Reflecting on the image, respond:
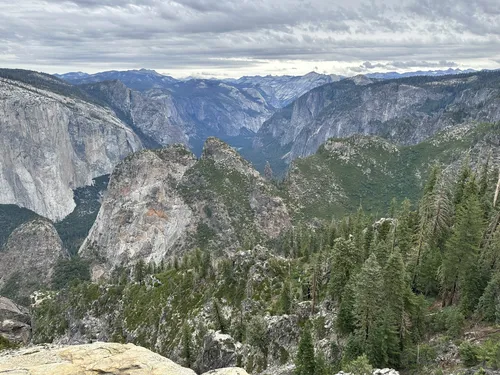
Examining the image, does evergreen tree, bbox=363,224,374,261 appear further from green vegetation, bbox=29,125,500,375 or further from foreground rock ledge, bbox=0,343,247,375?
foreground rock ledge, bbox=0,343,247,375

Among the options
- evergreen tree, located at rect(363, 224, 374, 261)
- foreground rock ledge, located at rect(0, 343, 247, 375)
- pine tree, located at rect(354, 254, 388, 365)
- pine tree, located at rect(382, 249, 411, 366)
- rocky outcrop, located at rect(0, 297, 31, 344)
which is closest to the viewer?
foreground rock ledge, located at rect(0, 343, 247, 375)

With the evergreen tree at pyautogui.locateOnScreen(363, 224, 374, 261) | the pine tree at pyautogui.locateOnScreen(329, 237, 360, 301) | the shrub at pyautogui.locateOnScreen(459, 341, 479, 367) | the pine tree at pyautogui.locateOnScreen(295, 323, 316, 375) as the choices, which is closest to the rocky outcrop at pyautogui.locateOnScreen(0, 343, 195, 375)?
the shrub at pyautogui.locateOnScreen(459, 341, 479, 367)

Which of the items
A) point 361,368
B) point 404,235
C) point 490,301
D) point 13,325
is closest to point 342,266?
point 404,235

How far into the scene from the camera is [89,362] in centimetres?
3316

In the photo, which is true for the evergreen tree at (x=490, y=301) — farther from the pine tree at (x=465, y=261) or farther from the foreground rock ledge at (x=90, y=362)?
the foreground rock ledge at (x=90, y=362)

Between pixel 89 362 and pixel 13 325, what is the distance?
100m

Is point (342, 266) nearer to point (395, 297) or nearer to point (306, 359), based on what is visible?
point (395, 297)

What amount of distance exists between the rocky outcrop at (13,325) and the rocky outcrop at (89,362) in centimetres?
7794

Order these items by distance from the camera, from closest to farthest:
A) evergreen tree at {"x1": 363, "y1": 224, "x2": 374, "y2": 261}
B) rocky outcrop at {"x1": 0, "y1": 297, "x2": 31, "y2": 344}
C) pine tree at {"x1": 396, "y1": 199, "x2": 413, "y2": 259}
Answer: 1. pine tree at {"x1": 396, "y1": 199, "x2": 413, "y2": 259}
2. evergreen tree at {"x1": 363, "y1": 224, "x2": 374, "y2": 261}
3. rocky outcrop at {"x1": 0, "y1": 297, "x2": 31, "y2": 344}

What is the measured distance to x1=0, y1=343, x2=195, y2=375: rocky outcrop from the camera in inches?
1261

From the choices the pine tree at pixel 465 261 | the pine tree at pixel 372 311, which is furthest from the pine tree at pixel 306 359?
the pine tree at pixel 465 261

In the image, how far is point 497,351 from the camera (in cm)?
3931

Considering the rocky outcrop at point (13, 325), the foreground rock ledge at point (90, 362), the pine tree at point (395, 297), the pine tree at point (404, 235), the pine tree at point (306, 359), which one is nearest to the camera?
the foreground rock ledge at point (90, 362)

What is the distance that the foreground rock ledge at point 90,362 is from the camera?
3200 cm
